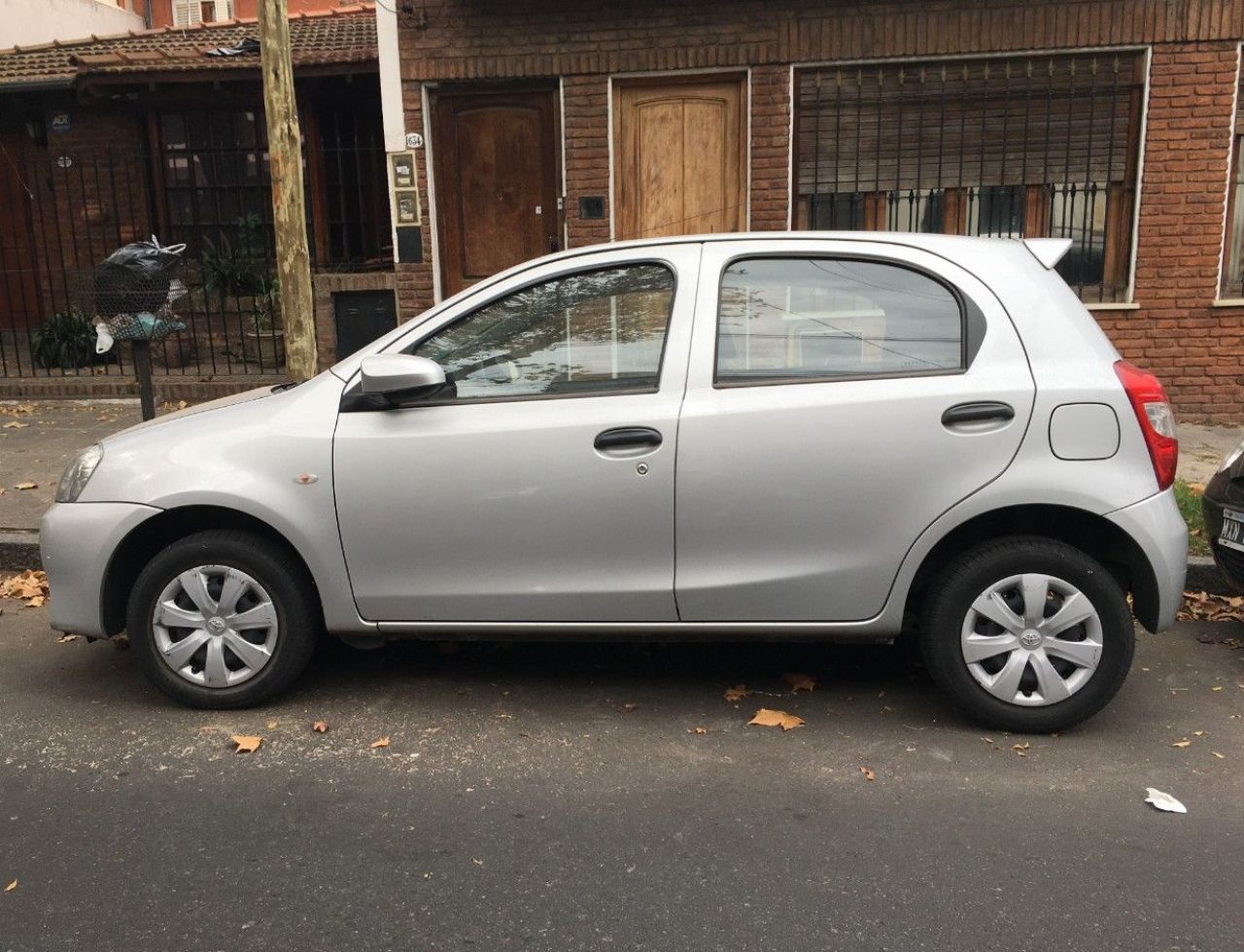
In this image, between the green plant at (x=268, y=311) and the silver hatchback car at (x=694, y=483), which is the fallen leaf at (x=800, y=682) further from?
the green plant at (x=268, y=311)

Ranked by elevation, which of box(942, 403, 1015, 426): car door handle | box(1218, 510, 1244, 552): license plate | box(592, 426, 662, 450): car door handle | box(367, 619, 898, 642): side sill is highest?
box(942, 403, 1015, 426): car door handle

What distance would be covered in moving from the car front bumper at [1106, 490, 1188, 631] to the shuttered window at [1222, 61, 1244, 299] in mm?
6072

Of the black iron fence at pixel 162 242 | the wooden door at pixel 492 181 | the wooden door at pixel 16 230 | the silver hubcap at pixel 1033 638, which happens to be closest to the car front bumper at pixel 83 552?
the silver hubcap at pixel 1033 638

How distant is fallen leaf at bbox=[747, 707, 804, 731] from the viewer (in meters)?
3.91

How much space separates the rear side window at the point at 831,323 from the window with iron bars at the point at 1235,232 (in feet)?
20.6

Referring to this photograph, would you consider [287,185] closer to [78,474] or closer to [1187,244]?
[78,474]

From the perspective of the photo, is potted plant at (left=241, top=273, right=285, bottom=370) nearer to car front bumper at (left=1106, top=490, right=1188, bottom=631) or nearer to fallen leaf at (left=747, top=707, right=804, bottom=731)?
fallen leaf at (left=747, top=707, right=804, bottom=731)

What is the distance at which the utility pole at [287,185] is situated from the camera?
19.3 feet

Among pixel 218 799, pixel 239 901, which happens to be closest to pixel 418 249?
pixel 218 799

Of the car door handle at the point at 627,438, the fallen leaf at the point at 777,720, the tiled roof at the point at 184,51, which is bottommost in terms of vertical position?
the fallen leaf at the point at 777,720

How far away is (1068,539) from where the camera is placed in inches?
153

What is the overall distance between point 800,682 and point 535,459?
4.68 feet

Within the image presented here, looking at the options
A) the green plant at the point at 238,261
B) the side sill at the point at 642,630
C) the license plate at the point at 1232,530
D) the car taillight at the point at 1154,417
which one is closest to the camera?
the car taillight at the point at 1154,417

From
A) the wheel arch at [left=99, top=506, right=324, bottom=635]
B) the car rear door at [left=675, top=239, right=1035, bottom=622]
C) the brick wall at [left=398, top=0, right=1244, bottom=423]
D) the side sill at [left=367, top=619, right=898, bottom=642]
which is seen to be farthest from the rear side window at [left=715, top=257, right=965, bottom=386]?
the brick wall at [left=398, top=0, right=1244, bottom=423]
